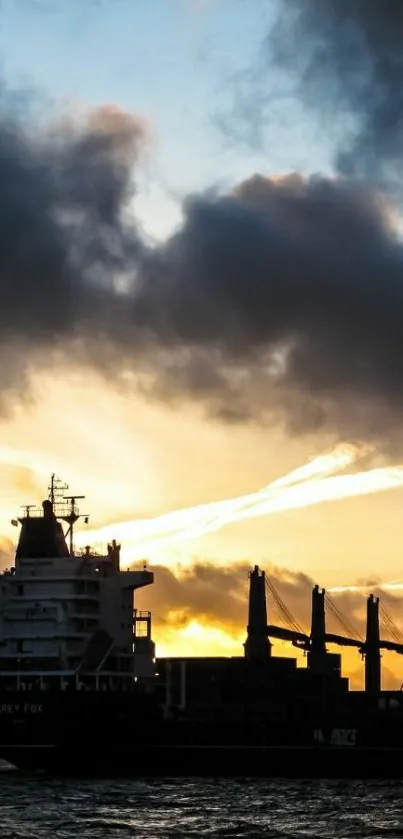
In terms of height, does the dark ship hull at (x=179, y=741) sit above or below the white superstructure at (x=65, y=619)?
below

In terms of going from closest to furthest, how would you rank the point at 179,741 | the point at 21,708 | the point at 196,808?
the point at 196,808, the point at 21,708, the point at 179,741

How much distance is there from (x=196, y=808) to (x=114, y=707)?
16036 millimetres

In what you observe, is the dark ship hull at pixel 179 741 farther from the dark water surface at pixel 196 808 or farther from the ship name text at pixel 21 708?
the dark water surface at pixel 196 808

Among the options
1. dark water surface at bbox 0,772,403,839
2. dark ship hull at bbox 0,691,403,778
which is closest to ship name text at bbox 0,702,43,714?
dark ship hull at bbox 0,691,403,778

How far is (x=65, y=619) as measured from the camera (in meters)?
73.4

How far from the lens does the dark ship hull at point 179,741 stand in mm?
70250

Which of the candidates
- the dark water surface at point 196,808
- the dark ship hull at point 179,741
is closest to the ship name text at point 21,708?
the dark ship hull at point 179,741

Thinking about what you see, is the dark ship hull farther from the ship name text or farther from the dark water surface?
the dark water surface

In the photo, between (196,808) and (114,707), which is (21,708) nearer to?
(114,707)

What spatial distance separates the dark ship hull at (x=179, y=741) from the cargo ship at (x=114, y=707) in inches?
2.2

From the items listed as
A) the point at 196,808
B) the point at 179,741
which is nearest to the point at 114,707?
the point at 179,741

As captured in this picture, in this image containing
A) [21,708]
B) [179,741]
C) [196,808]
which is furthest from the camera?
[179,741]

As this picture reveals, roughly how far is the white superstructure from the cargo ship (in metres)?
0.08

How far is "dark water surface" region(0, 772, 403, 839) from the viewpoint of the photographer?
49.3 meters
